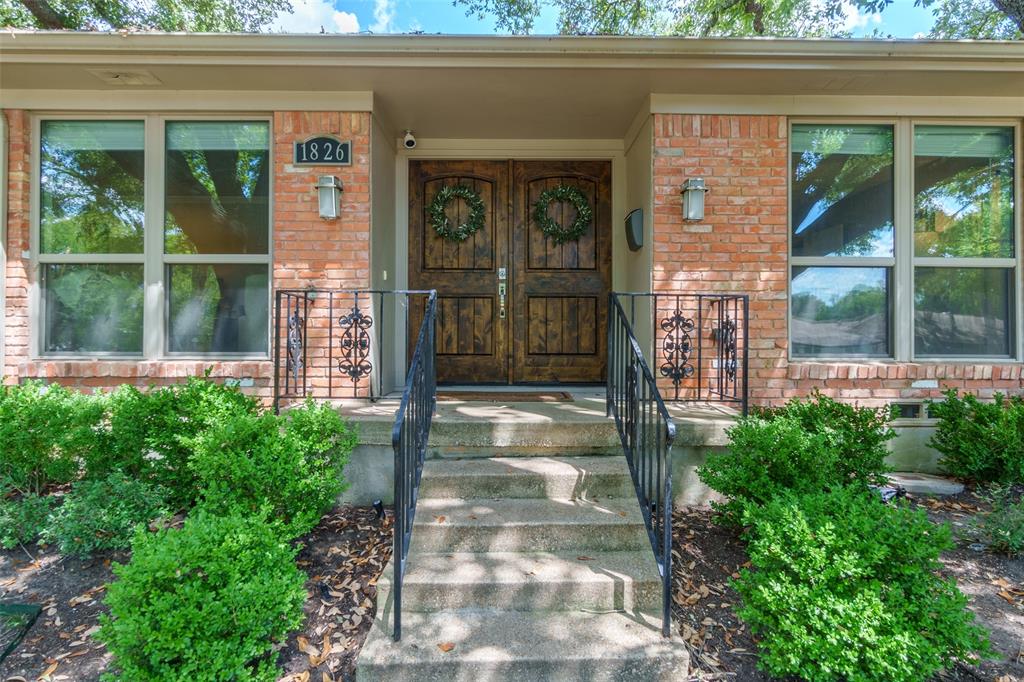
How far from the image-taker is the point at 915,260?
13.1ft

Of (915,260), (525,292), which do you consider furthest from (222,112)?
(915,260)

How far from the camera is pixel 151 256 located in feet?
12.9

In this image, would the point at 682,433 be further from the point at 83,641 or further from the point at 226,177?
the point at 226,177

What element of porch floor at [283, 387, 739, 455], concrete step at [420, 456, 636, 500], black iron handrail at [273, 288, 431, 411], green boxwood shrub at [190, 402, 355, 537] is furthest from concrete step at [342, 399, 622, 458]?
black iron handrail at [273, 288, 431, 411]

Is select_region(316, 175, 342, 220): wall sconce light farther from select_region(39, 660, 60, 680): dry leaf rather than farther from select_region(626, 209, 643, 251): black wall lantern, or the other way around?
select_region(39, 660, 60, 680): dry leaf

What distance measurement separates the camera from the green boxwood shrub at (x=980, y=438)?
3.29 metres

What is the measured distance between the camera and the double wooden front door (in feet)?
16.1

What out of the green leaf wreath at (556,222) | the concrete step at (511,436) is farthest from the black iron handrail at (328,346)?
the green leaf wreath at (556,222)

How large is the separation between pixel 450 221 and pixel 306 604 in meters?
3.49

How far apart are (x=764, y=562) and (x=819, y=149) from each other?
3.40m

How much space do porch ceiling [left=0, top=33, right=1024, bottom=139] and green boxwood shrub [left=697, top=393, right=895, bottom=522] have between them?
2.45 m

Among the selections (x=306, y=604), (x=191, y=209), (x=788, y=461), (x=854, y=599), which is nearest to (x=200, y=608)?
(x=306, y=604)

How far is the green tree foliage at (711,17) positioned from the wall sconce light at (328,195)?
604 cm

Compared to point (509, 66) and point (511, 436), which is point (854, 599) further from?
point (509, 66)
